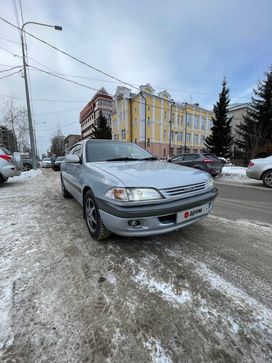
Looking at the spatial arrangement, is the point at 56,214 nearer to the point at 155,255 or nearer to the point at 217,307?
the point at 155,255

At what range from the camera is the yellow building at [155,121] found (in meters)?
34.7

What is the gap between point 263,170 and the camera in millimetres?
8055

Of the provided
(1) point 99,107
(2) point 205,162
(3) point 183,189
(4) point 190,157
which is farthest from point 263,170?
(1) point 99,107

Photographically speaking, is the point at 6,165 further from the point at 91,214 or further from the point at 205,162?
the point at 205,162

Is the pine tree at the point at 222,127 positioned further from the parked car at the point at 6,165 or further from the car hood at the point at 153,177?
the car hood at the point at 153,177

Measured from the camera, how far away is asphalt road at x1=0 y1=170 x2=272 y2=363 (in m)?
1.35

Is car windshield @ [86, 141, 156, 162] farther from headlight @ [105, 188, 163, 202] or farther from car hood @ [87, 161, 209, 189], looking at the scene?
headlight @ [105, 188, 163, 202]

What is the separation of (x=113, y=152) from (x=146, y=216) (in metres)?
1.91

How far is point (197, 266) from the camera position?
7.49 ft

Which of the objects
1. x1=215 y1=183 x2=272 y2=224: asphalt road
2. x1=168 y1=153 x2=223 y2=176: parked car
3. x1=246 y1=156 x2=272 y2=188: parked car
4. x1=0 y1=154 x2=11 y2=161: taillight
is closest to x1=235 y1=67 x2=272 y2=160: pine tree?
x1=168 y1=153 x2=223 y2=176: parked car

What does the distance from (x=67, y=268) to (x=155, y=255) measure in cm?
108

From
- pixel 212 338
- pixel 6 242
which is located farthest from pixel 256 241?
pixel 6 242

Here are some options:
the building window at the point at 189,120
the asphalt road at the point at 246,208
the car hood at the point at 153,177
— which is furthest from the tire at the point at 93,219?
the building window at the point at 189,120

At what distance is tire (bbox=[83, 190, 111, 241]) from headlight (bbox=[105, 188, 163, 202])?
0.57 metres
